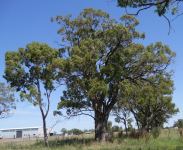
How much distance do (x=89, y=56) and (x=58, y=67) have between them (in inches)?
125

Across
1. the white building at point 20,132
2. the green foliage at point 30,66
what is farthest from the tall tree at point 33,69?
the white building at point 20,132

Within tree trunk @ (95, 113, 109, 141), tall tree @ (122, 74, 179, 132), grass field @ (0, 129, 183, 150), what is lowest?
grass field @ (0, 129, 183, 150)

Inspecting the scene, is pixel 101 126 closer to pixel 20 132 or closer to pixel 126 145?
pixel 126 145

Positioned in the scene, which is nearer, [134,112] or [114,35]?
[114,35]

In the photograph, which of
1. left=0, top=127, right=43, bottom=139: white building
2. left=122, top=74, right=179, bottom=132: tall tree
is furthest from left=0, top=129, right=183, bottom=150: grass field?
left=0, top=127, right=43, bottom=139: white building

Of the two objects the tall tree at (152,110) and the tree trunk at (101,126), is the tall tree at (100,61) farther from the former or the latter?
the tall tree at (152,110)

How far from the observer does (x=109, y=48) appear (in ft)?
134

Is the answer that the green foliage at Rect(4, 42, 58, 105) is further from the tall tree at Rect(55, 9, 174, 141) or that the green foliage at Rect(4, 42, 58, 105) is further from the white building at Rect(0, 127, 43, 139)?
the white building at Rect(0, 127, 43, 139)

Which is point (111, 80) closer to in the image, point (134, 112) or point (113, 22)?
point (113, 22)

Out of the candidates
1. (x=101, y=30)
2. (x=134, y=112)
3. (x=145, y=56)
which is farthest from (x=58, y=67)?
(x=134, y=112)

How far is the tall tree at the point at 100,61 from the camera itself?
39.3 m

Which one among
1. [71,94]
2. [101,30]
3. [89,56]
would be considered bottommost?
[71,94]

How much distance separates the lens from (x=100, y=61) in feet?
134

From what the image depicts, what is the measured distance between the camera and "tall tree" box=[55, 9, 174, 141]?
39.3m
